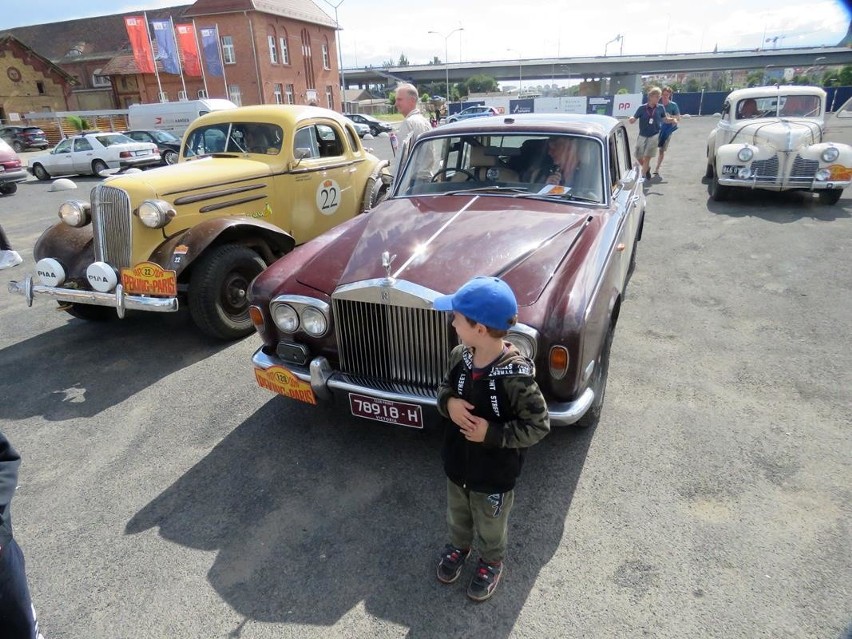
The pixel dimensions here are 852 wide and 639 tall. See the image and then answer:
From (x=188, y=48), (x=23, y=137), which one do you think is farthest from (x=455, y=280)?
(x=188, y=48)

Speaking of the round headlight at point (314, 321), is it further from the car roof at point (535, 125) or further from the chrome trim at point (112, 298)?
the car roof at point (535, 125)

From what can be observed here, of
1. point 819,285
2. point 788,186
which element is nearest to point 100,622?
point 819,285

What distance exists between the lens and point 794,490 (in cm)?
282

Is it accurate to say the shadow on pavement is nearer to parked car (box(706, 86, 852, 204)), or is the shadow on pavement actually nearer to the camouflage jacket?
the camouflage jacket

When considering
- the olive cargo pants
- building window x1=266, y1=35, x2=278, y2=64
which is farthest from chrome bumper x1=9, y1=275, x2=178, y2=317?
building window x1=266, y1=35, x2=278, y2=64

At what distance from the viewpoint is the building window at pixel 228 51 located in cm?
4150

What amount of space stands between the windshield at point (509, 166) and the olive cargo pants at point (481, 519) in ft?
7.89

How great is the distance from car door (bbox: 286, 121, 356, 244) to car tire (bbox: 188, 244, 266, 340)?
1.21 m

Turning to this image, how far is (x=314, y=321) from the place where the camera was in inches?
123

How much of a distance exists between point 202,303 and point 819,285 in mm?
6157

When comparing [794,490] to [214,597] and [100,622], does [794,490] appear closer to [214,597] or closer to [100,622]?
[214,597]

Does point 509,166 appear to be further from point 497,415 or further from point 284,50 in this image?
point 284,50

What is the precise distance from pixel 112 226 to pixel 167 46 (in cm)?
3713

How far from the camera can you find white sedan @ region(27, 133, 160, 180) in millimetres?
17969
